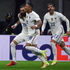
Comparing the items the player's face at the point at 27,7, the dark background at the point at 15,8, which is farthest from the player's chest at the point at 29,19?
the dark background at the point at 15,8

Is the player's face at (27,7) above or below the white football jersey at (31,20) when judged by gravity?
above

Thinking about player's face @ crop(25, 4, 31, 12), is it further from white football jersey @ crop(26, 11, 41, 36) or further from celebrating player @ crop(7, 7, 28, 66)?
celebrating player @ crop(7, 7, 28, 66)

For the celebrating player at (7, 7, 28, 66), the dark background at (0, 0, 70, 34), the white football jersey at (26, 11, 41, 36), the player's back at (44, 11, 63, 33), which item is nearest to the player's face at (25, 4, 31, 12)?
the white football jersey at (26, 11, 41, 36)

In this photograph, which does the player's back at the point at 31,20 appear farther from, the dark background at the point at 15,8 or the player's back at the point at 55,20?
the dark background at the point at 15,8

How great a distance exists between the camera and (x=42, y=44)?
54.1 ft

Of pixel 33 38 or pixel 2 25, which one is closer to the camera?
pixel 33 38

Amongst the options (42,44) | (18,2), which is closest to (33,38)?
(42,44)

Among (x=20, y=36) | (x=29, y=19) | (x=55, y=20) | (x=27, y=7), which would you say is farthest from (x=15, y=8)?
(x=27, y=7)

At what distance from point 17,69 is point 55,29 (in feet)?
8.57

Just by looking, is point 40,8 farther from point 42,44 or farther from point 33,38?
point 33,38

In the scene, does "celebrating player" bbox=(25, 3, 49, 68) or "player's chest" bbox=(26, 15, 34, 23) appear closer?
"celebrating player" bbox=(25, 3, 49, 68)

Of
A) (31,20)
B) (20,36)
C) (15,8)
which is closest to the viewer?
(31,20)

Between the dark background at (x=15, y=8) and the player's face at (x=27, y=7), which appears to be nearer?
the player's face at (x=27, y=7)

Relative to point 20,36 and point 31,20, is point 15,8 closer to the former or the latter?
point 20,36
